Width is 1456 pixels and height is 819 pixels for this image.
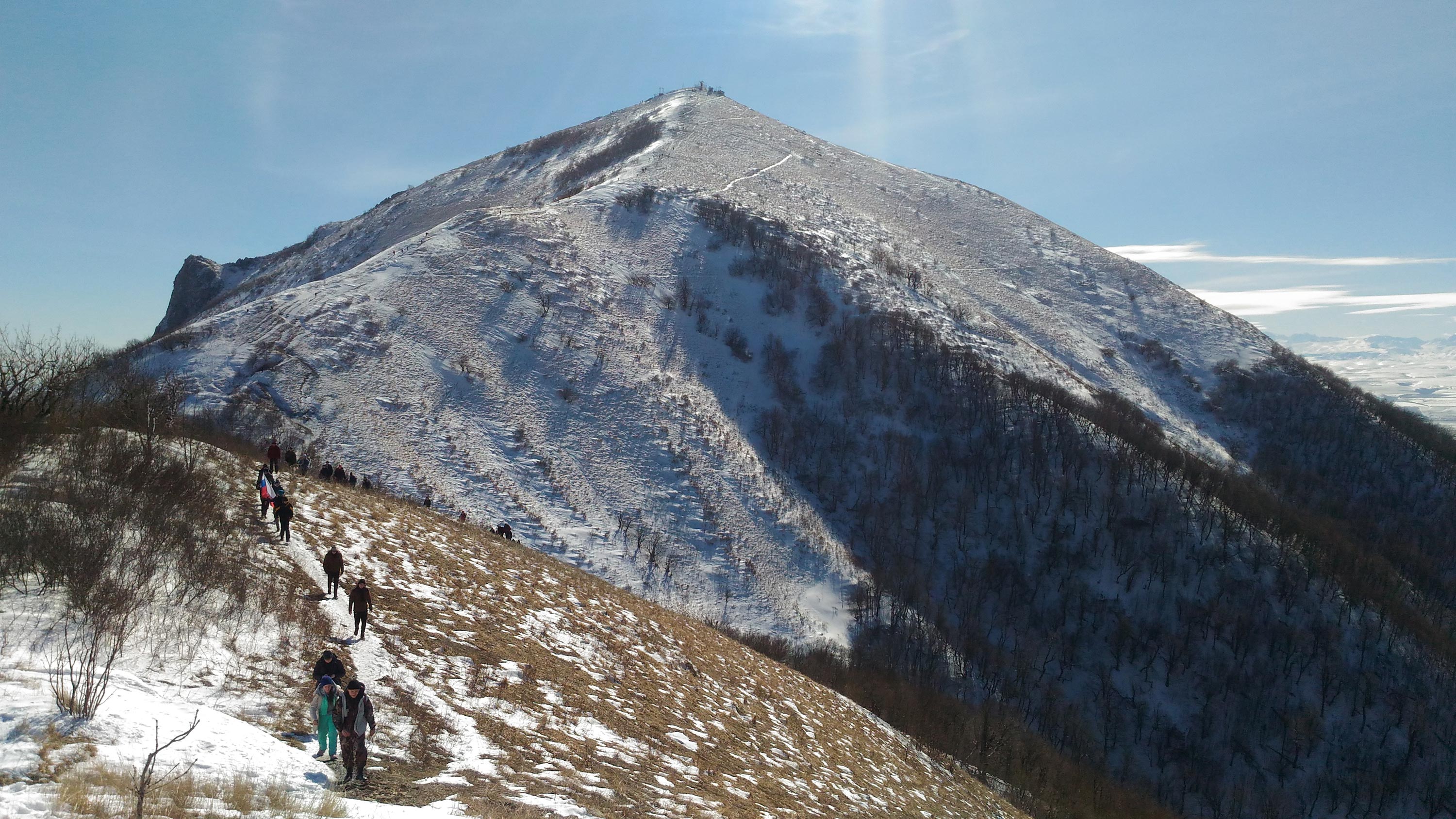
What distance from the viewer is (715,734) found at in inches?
661

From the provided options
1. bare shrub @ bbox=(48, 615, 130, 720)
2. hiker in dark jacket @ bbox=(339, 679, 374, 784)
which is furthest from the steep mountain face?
hiker in dark jacket @ bbox=(339, 679, 374, 784)

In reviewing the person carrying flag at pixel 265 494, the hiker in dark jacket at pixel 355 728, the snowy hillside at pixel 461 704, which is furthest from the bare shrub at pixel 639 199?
the hiker in dark jacket at pixel 355 728

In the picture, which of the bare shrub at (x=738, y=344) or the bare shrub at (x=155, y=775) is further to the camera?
the bare shrub at (x=738, y=344)

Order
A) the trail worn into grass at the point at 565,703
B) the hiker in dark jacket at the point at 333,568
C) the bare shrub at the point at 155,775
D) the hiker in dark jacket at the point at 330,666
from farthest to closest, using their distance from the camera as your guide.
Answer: the hiker in dark jacket at the point at 333,568, the trail worn into grass at the point at 565,703, the hiker in dark jacket at the point at 330,666, the bare shrub at the point at 155,775

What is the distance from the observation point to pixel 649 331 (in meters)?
61.7

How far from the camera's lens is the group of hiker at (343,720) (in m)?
9.40

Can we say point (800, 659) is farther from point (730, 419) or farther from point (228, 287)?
point (228, 287)

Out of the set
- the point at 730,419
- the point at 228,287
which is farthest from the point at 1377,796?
the point at 228,287

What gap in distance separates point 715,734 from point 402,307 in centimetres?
4646

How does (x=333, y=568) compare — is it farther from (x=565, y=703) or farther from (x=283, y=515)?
(x=565, y=703)

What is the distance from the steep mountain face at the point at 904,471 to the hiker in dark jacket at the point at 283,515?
2187 centimetres

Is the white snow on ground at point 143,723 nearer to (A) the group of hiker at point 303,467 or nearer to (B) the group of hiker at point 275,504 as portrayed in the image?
(B) the group of hiker at point 275,504

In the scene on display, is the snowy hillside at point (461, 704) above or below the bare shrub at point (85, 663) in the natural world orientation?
below

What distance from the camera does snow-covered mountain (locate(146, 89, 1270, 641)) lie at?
1703 inches
